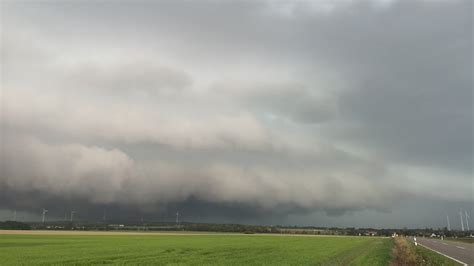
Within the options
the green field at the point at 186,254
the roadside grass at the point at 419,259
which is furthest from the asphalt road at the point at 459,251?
the green field at the point at 186,254

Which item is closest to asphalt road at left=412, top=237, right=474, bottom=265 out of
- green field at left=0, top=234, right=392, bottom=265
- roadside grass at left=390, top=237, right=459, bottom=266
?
roadside grass at left=390, top=237, right=459, bottom=266

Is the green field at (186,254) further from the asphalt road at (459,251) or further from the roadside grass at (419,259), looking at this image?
the asphalt road at (459,251)

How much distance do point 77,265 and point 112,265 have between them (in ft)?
12.5

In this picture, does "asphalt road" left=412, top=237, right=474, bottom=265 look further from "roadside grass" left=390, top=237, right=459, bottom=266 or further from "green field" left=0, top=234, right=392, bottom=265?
"green field" left=0, top=234, right=392, bottom=265

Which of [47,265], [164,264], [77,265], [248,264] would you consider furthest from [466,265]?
[47,265]

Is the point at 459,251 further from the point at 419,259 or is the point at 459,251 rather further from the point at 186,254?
the point at 186,254

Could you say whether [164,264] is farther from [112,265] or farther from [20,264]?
[20,264]

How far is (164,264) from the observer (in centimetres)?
3675

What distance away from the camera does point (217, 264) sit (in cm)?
3791

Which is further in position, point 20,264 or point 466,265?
point 20,264

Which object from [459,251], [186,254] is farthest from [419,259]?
[186,254]

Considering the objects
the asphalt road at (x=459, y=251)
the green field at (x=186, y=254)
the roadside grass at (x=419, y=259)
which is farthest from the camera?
the asphalt road at (x=459, y=251)

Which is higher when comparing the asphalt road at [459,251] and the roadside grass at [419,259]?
the roadside grass at [419,259]

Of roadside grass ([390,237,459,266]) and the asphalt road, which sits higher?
roadside grass ([390,237,459,266])
